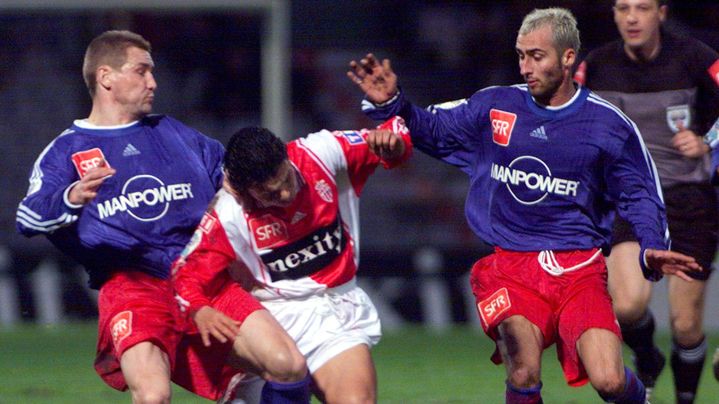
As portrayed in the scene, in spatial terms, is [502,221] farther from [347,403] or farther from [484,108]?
[347,403]

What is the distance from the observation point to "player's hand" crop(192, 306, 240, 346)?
5.40 m

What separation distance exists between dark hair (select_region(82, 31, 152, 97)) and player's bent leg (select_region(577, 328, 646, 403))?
2512 millimetres

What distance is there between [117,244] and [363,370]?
127 centimetres

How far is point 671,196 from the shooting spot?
722 cm

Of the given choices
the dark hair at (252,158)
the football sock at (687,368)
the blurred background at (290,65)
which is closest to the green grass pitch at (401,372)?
the football sock at (687,368)

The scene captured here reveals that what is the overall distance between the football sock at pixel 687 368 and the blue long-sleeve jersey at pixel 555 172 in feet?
4.90

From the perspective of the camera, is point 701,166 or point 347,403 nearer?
point 347,403

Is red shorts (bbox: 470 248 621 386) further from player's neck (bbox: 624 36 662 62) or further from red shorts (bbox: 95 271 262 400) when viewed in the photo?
player's neck (bbox: 624 36 662 62)

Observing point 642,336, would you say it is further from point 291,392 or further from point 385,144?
point 291,392

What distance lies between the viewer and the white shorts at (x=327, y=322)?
5.72 metres

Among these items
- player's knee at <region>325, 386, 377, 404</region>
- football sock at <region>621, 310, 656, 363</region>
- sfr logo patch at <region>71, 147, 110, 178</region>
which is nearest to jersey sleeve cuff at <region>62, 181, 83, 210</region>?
sfr logo patch at <region>71, 147, 110, 178</region>

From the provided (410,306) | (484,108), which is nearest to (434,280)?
(410,306)

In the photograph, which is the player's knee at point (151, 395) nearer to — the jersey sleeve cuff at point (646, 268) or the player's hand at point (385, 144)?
the player's hand at point (385, 144)

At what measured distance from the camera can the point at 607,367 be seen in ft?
17.7
